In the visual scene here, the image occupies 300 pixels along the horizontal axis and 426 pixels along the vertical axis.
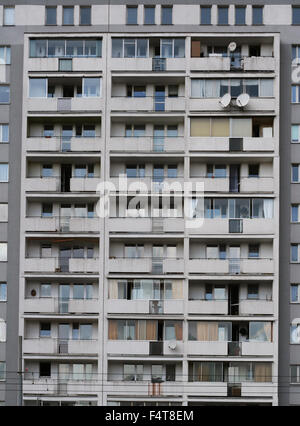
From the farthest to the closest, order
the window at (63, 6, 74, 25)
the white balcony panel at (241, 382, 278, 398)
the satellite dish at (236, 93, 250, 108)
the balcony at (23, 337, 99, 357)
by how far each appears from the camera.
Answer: the window at (63, 6, 74, 25) < the satellite dish at (236, 93, 250, 108) < the balcony at (23, 337, 99, 357) < the white balcony panel at (241, 382, 278, 398)

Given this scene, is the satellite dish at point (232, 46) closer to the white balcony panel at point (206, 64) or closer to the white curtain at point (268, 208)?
the white balcony panel at point (206, 64)

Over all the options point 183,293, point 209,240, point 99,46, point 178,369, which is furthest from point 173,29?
point 178,369

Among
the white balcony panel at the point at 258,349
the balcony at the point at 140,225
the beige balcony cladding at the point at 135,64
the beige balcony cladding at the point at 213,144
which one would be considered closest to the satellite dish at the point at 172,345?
the white balcony panel at the point at 258,349

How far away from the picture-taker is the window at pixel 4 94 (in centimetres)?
3481

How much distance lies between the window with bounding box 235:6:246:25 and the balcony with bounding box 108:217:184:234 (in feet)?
29.2

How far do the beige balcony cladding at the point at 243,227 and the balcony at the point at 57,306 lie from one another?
5241 mm

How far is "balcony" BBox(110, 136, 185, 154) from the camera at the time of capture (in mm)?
34250

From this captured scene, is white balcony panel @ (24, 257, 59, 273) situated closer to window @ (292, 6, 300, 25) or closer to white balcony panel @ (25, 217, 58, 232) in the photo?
white balcony panel @ (25, 217, 58, 232)

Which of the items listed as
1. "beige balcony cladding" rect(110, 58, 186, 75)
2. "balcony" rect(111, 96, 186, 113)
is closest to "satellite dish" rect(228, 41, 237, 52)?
"beige balcony cladding" rect(110, 58, 186, 75)

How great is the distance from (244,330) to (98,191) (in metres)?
8.55

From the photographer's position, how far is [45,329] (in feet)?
113

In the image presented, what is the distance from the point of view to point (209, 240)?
3422 cm

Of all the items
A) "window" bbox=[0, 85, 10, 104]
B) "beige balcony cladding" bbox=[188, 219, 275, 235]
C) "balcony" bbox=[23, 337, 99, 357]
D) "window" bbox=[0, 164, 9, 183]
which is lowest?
"balcony" bbox=[23, 337, 99, 357]
